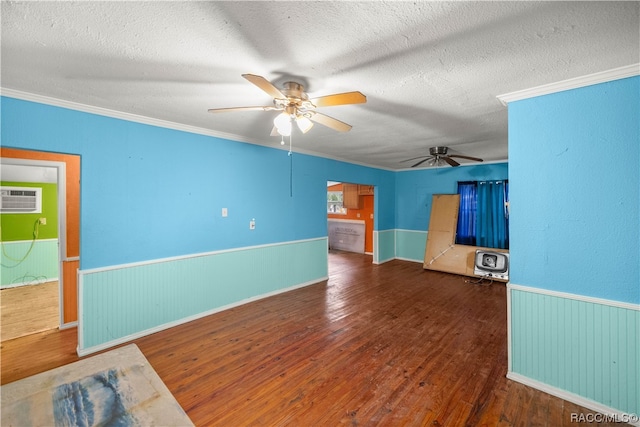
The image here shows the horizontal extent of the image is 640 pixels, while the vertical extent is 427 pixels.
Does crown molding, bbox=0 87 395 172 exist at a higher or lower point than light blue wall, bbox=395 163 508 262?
higher

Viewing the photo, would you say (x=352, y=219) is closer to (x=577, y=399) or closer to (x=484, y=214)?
(x=484, y=214)

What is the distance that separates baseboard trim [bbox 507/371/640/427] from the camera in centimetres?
180

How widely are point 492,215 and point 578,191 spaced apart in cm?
395

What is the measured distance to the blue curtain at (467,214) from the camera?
578cm

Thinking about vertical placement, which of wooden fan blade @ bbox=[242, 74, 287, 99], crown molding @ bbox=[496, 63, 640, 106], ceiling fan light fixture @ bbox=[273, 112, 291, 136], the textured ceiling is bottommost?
ceiling fan light fixture @ bbox=[273, 112, 291, 136]

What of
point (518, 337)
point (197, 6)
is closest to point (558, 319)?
point (518, 337)

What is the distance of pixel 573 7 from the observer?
4.25 feet

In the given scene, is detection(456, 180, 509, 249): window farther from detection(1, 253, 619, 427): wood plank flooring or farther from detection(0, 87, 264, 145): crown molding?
detection(0, 87, 264, 145): crown molding

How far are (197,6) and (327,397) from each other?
2629 millimetres

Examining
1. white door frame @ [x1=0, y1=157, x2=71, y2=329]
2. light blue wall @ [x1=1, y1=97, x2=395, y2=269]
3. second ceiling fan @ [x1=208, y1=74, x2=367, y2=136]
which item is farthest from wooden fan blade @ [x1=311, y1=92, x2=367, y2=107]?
white door frame @ [x1=0, y1=157, x2=71, y2=329]

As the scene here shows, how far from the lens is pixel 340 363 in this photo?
97.0 inches

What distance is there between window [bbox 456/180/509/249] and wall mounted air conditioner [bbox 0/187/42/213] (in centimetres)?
838

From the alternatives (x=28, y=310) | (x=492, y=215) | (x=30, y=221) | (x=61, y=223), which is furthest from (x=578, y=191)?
(x=30, y=221)

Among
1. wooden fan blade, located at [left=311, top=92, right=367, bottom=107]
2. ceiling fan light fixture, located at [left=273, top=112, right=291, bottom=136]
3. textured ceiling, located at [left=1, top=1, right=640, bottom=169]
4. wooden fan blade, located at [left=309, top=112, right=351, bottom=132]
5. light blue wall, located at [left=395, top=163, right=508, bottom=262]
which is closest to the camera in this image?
textured ceiling, located at [left=1, top=1, right=640, bottom=169]
